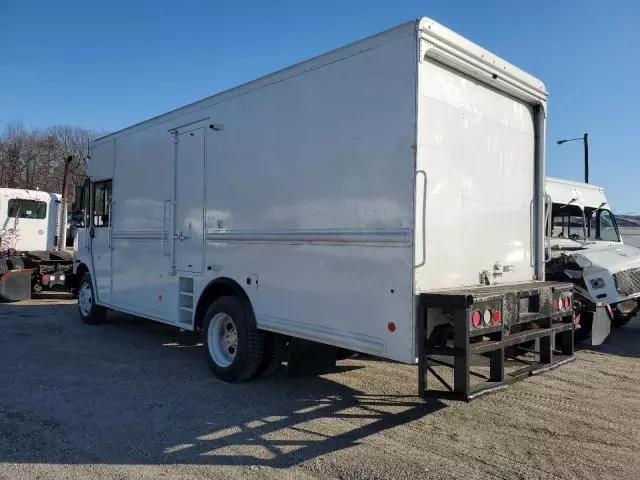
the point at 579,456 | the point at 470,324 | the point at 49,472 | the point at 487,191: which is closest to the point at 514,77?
the point at 487,191

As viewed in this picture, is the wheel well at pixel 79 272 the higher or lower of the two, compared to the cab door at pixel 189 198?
lower

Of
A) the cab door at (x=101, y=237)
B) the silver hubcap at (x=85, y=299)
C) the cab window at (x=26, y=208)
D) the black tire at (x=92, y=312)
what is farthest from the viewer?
the cab window at (x=26, y=208)

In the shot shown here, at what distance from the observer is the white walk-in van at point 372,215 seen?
167 inches

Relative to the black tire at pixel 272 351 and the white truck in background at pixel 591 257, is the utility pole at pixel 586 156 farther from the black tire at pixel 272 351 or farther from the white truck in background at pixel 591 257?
the black tire at pixel 272 351

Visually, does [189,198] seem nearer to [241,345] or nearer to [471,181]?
[241,345]

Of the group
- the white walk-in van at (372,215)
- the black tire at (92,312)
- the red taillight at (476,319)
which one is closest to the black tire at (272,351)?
the white walk-in van at (372,215)

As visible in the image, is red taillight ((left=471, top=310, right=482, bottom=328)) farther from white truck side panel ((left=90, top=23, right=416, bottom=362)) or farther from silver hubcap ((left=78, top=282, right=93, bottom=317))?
silver hubcap ((left=78, top=282, right=93, bottom=317))

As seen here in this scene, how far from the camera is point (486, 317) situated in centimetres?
420

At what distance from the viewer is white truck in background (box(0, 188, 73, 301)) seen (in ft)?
42.9

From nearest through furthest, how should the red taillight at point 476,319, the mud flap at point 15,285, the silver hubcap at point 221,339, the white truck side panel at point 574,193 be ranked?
1. the red taillight at point 476,319
2. the silver hubcap at point 221,339
3. the white truck side panel at point 574,193
4. the mud flap at point 15,285

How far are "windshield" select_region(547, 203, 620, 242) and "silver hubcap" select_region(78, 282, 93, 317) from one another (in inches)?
333

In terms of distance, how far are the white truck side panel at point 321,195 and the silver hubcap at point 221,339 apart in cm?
48

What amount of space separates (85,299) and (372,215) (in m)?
7.24

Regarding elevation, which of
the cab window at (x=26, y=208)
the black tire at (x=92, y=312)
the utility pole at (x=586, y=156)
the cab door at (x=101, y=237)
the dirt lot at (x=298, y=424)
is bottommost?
the dirt lot at (x=298, y=424)
